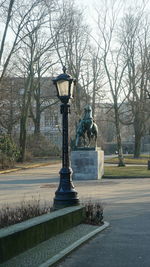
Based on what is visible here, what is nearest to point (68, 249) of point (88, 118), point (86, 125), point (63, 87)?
point (63, 87)

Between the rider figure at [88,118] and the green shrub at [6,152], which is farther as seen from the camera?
the green shrub at [6,152]

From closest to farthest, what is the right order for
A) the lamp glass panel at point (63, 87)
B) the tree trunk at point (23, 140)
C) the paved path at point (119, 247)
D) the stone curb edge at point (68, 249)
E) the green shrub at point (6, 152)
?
the stone curb edge at point (68, 249), the paved path at point (119, 247), the lamp glass panel at point (63, 87), the green shrub at point (6, 152), the tree trunk at point (23, 140)

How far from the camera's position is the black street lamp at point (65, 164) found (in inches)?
440

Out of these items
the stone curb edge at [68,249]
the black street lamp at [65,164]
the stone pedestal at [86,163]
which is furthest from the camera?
the stone pedestal at [86,163]

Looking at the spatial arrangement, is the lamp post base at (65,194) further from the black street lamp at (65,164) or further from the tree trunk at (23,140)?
the tree trunk at (23,140)

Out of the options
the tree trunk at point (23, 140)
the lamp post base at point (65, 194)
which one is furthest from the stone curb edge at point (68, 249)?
the tree trunk at point (23, 140)

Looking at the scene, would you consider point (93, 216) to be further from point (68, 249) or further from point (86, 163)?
point (86, 163)

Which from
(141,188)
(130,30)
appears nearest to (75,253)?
(141,188)

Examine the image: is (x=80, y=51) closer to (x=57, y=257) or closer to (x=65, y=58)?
(x=65, y=58)

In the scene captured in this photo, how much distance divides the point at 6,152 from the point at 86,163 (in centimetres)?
1415

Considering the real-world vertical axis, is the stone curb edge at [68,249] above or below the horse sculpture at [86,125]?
below

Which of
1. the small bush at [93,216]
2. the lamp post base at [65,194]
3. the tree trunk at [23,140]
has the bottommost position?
the small bush at [93,216]

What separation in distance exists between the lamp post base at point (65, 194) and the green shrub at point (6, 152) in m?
26.3

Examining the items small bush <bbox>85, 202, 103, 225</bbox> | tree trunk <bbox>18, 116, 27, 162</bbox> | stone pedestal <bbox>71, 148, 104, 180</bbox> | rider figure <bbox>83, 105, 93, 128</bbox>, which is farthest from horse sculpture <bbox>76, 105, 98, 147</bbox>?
tree trunk <bbox>18, 116, 27, 162</bbox>
